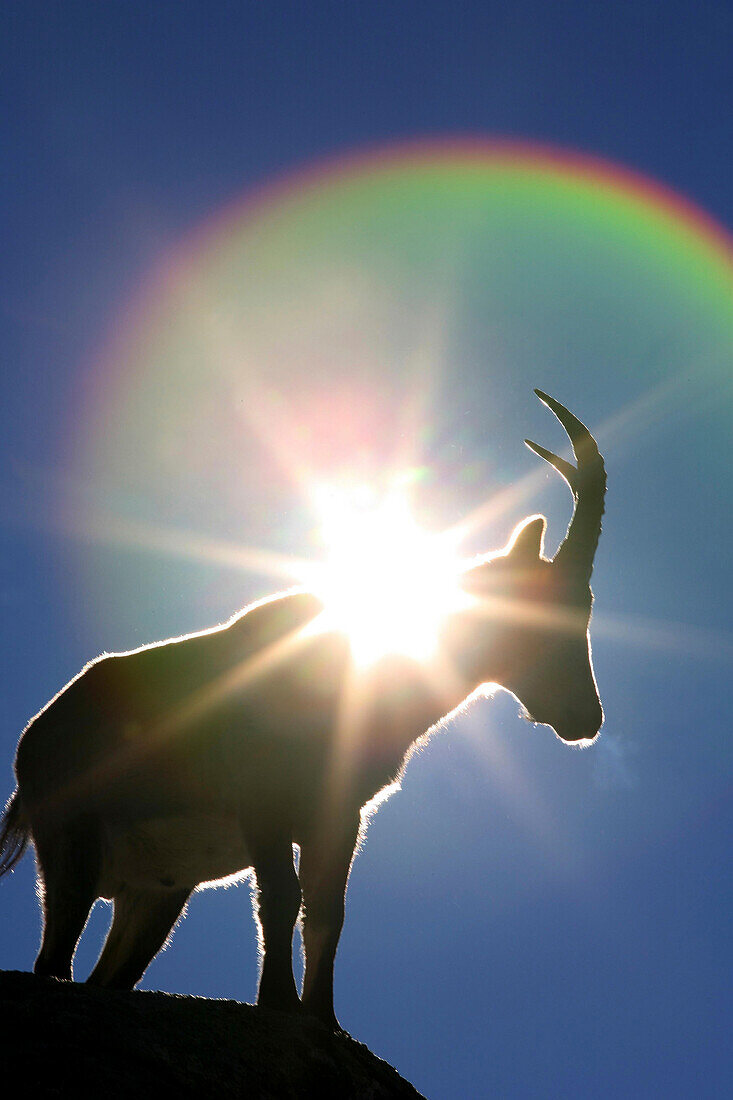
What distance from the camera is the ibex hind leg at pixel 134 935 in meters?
6.22

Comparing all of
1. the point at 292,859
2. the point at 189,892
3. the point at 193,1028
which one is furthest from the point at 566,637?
the point at 193,1028

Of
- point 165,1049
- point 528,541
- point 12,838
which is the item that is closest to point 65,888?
point 12,838

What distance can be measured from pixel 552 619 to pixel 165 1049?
4.29 meters

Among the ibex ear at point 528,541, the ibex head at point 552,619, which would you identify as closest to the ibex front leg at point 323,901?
the ibex head at point 552,619

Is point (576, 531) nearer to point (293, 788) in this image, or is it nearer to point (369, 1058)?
point (293, 788)

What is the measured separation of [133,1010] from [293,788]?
1.94 m

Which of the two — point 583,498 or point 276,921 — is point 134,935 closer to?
point 276,921

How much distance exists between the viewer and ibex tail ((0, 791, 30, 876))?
5961 millimetres

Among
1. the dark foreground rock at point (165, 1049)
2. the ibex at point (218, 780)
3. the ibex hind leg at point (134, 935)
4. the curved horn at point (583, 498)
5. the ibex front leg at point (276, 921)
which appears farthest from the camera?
the curved horn at point (583, 498)

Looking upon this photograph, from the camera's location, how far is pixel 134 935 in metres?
6.26

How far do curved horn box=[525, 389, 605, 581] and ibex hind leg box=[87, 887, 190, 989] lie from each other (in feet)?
12.2

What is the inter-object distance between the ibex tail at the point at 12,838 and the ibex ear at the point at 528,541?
3937mm

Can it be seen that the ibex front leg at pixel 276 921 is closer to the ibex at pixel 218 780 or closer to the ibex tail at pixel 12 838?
the ibex at pixel 218 780

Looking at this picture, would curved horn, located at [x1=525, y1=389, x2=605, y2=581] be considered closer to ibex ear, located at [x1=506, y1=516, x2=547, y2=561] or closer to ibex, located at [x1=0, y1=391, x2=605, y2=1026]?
ibex ear, located at [x1=506, y1=516, x2=547, y2=561]
